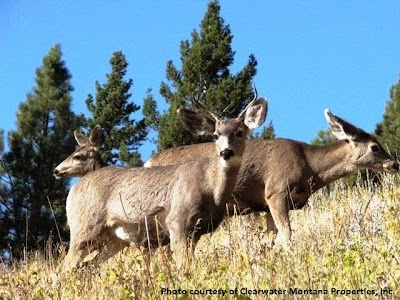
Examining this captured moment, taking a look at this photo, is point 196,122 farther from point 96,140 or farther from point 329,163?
point 96,140

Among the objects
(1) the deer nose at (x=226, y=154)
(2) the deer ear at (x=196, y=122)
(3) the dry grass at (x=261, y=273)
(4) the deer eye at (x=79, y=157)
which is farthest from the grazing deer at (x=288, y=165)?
(3) the dry grass at (x=261, y=273)

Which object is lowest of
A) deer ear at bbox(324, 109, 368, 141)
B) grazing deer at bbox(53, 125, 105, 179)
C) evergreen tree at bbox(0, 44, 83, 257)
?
deer ear at bbox(324, 109, 368, 141)

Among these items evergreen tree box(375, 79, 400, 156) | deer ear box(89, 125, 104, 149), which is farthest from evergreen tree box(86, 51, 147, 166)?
deer ear box(89, 125, 104, 149)

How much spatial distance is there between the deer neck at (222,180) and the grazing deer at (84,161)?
16.2 ft

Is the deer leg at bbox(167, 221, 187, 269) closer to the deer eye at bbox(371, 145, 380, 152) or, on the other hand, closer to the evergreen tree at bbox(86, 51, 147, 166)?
the deer eye at bbox(371, 145, 380, 152)

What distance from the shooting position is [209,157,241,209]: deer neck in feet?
30.9

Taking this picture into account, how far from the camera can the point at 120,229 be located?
32.4 feet

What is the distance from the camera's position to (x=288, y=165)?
41.1 ft

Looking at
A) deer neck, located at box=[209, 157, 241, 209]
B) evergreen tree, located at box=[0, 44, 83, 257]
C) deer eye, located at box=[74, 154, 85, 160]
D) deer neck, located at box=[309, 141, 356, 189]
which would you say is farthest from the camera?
evergreen tree, located at box=[0, 44, 83, 257]

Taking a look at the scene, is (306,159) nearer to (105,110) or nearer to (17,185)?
(17,185)

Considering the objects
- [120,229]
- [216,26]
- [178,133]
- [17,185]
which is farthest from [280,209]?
[216,26]

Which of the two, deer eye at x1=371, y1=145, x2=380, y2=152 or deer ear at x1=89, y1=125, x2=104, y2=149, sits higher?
deer ear at x1=89, y1=125, x2=104, y2=149

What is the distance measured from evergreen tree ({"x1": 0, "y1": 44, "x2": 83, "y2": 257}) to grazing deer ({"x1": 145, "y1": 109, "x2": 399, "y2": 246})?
11.1m

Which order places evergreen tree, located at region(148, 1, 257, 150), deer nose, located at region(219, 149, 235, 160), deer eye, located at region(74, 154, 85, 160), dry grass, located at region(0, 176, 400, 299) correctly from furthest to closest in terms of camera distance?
evergreen tree, located at region(148, 1, 257, 150), deer eye, located at region(74, 154, 85, 160), deer nose, located at region(219, 149, 235, 160), dry grass, located at region(0, 176, 400, 299)
